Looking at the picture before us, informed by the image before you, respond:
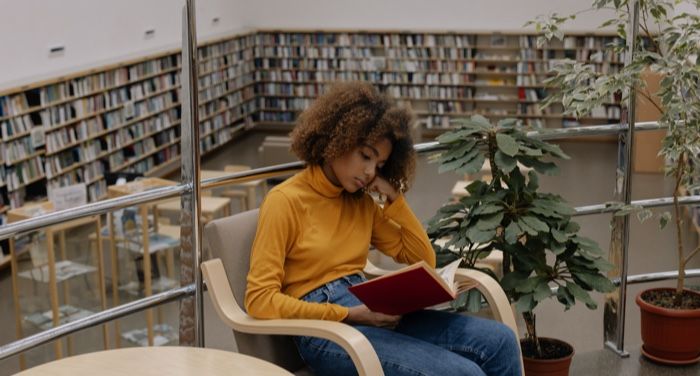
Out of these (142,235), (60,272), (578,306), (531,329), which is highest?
(531,329)

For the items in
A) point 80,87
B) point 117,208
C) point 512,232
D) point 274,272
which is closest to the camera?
point 274,272

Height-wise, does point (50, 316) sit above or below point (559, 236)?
below

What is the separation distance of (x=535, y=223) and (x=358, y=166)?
707mm

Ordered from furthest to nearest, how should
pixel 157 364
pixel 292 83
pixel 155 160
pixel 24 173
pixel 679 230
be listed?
1. pixel 292 83
2. pixel 155 160
3. pixel 24 173
4. pixel 679 230
5. pixel 157 364

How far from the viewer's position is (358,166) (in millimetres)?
2377

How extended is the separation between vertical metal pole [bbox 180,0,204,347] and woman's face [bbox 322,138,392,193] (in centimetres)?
42

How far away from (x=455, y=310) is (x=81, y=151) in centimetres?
669

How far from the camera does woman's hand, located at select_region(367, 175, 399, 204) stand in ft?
8.23

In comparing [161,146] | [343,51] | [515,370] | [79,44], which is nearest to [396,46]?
[343,51]

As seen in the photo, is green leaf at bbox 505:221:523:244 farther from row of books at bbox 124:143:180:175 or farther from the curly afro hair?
row of books at bbox 124:143:180:175

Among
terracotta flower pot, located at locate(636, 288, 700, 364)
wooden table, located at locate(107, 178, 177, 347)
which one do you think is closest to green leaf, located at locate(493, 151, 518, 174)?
terracotta flower pot, located at locate(636, 288, 700, 364)

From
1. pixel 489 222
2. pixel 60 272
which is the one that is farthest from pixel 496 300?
pixel 60 272

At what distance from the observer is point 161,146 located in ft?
34.5

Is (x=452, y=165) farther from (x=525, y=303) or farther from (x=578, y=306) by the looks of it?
(x=578, y=306)
